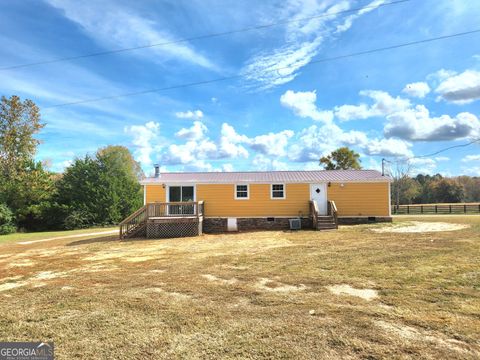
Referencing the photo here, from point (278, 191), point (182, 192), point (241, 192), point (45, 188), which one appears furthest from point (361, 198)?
point (45, 188)

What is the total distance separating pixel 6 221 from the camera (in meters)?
22.5

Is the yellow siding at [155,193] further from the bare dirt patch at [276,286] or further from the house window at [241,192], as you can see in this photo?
the bare dirt patch at [276,286]

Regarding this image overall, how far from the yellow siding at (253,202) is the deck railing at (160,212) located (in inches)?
29.6

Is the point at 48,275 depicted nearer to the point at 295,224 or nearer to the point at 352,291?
the point at 352,291

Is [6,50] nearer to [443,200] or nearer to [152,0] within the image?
[152,0]

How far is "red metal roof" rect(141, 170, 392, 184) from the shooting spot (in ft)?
57.0

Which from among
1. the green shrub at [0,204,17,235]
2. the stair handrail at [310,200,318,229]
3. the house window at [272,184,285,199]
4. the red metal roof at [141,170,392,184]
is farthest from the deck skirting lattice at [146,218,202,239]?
the green shrub at [0,204,17,235]

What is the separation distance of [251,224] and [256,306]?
1268 centimetres

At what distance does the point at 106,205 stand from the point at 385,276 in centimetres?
2402

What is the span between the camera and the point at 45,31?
523 inches

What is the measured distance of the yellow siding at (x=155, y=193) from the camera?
56.7 ft

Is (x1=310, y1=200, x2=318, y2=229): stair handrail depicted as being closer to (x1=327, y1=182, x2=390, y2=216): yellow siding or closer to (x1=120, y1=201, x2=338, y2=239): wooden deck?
(x1=120, y1=201, x2=338, y2=239): wooden deck

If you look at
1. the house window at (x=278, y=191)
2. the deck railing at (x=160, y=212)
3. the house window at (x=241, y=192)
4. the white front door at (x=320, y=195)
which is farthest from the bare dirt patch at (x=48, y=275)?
the white front door at (x=320, y=195)

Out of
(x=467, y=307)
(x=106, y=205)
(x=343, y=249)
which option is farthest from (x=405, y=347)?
(x=106, y=205)
